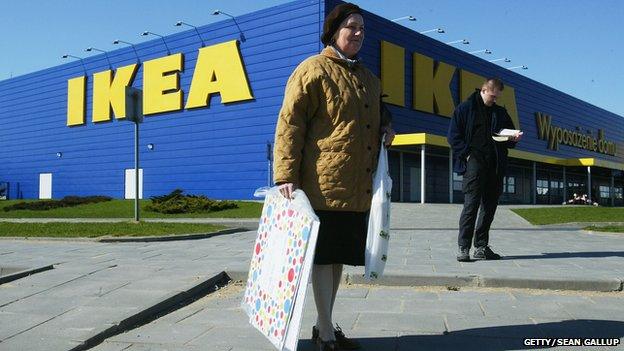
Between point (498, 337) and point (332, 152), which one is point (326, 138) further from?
point (498, 337)

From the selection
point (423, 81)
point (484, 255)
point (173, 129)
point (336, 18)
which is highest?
point (423, 81)

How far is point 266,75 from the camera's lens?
93.7ft

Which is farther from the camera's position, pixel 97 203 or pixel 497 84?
pixel 97 203

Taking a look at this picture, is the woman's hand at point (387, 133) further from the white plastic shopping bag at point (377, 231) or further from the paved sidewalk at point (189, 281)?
the paved sidewalk at point (189, 281)

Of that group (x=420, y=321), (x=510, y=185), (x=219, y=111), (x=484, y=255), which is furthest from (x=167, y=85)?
(x=420, y=321)

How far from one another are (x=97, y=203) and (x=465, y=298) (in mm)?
24192

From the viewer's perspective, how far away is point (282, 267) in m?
3.08

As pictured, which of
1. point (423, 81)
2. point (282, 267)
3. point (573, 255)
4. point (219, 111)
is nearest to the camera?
point (282, 267)

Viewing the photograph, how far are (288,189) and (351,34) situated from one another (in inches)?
38.9

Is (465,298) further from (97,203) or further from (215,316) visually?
(97,203)

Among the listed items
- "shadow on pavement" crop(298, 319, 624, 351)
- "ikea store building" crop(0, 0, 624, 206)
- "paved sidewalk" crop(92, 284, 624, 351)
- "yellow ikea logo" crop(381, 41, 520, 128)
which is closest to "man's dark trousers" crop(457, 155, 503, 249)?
"paved sidewalk" crop(92, 284, 624, 351)

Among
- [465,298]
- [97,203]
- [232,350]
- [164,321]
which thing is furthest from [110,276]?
[97,203]

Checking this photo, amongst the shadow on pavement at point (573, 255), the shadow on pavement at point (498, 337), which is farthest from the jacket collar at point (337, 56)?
the shadow on pavement at point (573, 255)

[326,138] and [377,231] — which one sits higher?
[326,138]
